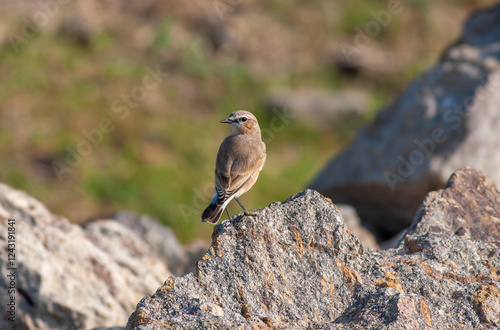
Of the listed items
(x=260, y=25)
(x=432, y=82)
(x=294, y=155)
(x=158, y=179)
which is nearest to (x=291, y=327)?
(x=432, y=82)

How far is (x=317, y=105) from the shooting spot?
15.4 m

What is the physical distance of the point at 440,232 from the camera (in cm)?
558

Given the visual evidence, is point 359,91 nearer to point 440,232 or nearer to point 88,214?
point 88,214

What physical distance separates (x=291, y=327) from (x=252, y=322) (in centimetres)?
30

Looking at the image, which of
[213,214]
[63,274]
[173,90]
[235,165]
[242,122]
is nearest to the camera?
[213,214]

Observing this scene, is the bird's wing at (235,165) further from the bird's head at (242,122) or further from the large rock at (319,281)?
the large rock at (319,281)

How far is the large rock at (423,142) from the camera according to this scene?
30.0 feet

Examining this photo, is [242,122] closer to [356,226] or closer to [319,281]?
[319,281]

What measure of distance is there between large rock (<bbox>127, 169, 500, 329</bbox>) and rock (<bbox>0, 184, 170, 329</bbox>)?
7.72ft

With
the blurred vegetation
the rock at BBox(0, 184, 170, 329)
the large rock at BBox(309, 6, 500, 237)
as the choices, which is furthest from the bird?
the blurred vegetation

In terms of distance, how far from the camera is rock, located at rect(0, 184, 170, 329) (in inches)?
253

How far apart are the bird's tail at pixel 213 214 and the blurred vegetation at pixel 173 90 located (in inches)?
248

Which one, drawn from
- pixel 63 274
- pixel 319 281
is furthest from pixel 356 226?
pixel 319 281

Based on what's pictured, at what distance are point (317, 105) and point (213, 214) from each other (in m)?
9.93
